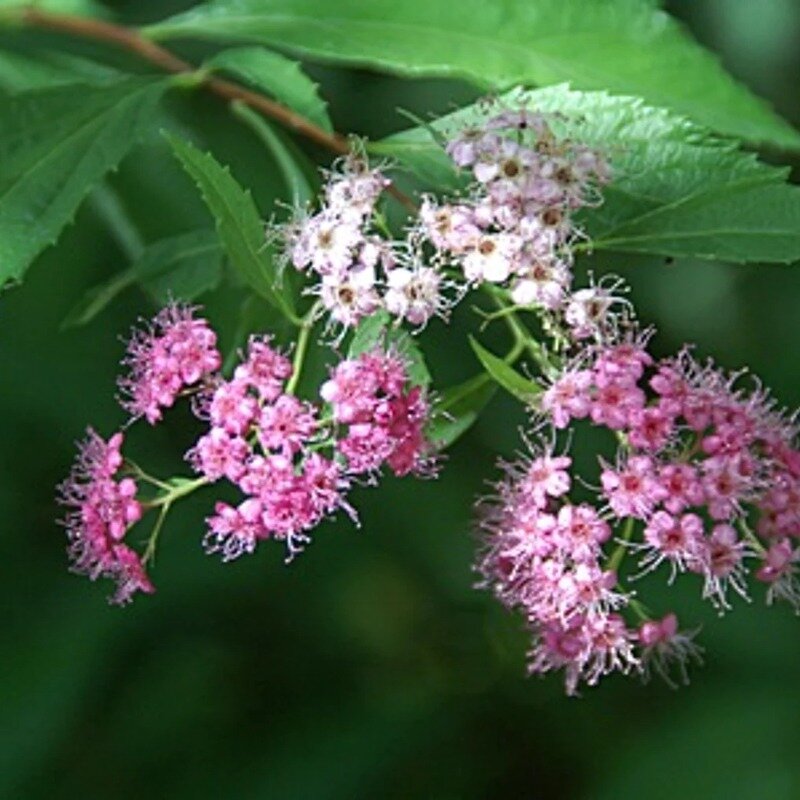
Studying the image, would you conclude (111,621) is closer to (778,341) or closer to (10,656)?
(10,656)

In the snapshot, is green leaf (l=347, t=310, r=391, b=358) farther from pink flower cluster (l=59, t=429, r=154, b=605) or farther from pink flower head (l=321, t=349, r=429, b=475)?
pink flower cluster (l=59, t=429, r=154, b=605)

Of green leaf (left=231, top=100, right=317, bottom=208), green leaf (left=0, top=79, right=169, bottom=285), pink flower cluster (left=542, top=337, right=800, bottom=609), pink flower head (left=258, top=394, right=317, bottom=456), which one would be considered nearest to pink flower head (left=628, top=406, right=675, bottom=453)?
pink flower cluster (left=542, top=337, right=800, bottom=609)

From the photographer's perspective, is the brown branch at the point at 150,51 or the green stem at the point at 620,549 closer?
the green stem at the point at 620,549

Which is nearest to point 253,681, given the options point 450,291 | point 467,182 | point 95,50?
point 95,50

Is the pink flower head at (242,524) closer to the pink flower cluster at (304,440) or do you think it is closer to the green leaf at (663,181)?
the pink flower cluster at (304,440)

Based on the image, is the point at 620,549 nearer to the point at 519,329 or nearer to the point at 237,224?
the point at 519,329

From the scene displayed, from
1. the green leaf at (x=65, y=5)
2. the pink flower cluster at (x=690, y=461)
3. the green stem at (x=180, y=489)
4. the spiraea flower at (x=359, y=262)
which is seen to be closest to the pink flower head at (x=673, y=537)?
the pink flower cluster at (x=690, y=461)
